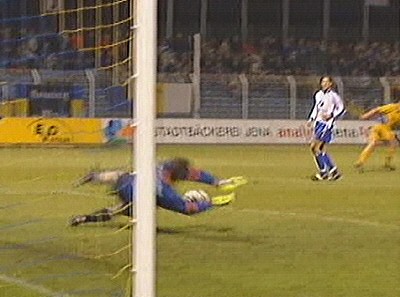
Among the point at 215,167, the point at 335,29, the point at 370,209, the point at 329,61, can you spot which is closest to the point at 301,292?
the point at 370,209

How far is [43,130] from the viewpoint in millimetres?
21625

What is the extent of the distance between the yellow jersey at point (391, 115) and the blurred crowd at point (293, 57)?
481 inches

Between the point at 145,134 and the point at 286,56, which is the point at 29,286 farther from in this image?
the point at 286,56

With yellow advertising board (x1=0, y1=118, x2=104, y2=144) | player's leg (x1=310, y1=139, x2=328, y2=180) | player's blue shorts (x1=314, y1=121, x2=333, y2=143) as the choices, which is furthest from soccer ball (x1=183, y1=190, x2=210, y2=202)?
player's blue shorts (x1=314, y1=121, x2=333, y2=143)

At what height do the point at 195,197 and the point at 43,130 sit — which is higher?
the point at 195,197

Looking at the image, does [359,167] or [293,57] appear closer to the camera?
[359,167]

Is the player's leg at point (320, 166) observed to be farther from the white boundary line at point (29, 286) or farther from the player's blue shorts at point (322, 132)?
the white boundary line at point (29, 286)

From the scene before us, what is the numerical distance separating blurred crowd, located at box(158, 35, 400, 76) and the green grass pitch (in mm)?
15943

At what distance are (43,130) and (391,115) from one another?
592 cm

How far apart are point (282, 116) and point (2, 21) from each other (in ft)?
71.8

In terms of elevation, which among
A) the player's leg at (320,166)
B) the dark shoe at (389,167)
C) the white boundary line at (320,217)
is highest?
the white boundary line at (320,217)

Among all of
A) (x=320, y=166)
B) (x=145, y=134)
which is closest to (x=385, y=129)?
(x=320, y=166)

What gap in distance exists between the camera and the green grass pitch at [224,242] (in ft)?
27.0

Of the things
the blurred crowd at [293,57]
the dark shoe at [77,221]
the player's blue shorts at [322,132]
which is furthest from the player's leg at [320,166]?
the blurred crowd at [293,57]
